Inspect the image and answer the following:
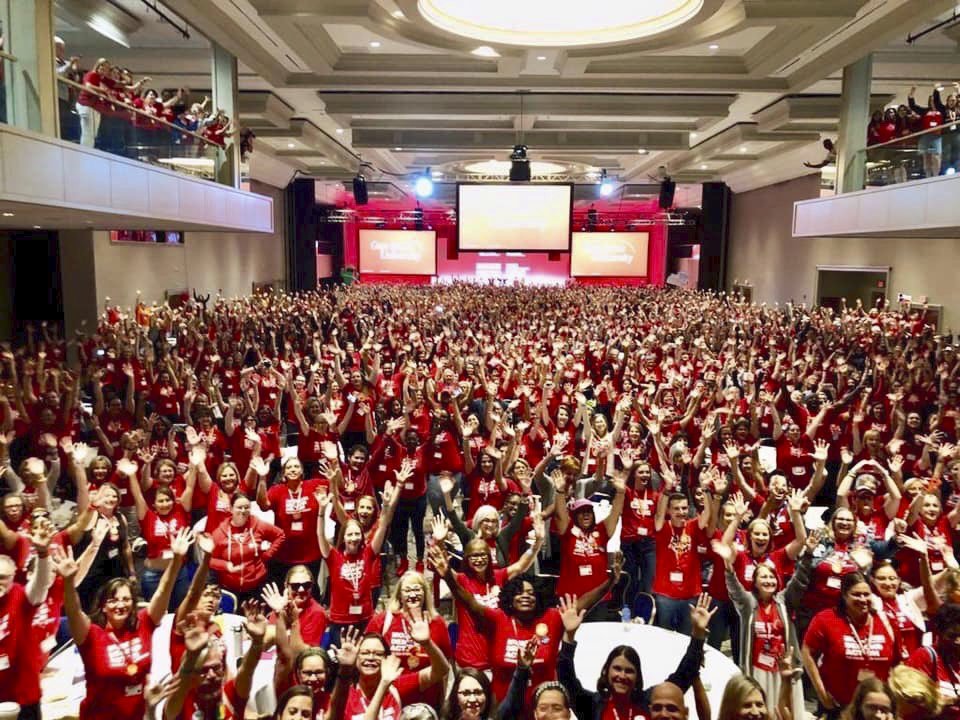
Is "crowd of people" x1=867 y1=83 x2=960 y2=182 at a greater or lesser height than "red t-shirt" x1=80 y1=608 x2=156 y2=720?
greater

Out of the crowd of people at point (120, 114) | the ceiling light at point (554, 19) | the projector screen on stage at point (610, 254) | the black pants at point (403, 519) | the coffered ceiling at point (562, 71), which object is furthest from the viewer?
the projector screen on stage at point (610, 254)

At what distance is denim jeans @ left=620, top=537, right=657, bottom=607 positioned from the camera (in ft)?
16.9

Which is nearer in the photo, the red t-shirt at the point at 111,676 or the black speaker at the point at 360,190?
the red t-shirt at the point at 111,676

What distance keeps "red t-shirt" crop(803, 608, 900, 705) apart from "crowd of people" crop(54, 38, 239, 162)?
7.19 m

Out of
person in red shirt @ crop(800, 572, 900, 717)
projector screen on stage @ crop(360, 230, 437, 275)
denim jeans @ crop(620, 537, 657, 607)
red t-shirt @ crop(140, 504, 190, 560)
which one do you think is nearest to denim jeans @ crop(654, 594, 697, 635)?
denim jeans @ crop(620, 537, 657, 607)

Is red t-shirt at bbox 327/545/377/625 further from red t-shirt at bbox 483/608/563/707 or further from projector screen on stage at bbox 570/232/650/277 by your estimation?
projector screen on stage at bbox 570/232/650/277

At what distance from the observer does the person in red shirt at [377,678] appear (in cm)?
300

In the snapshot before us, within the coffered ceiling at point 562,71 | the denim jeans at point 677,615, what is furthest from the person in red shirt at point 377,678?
the coffered ceiling at point 562,71

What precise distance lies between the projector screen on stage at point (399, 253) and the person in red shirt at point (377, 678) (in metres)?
27.8

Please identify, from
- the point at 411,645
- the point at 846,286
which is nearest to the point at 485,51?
the point at 411,645

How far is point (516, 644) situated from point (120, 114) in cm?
729

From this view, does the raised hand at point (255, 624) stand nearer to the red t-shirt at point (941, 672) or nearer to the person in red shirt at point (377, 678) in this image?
the person in red shirt at point (377, 678)

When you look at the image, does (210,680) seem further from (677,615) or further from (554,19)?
(554,19)

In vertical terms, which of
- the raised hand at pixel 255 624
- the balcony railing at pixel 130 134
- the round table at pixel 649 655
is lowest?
the round table at pixel 649 655
